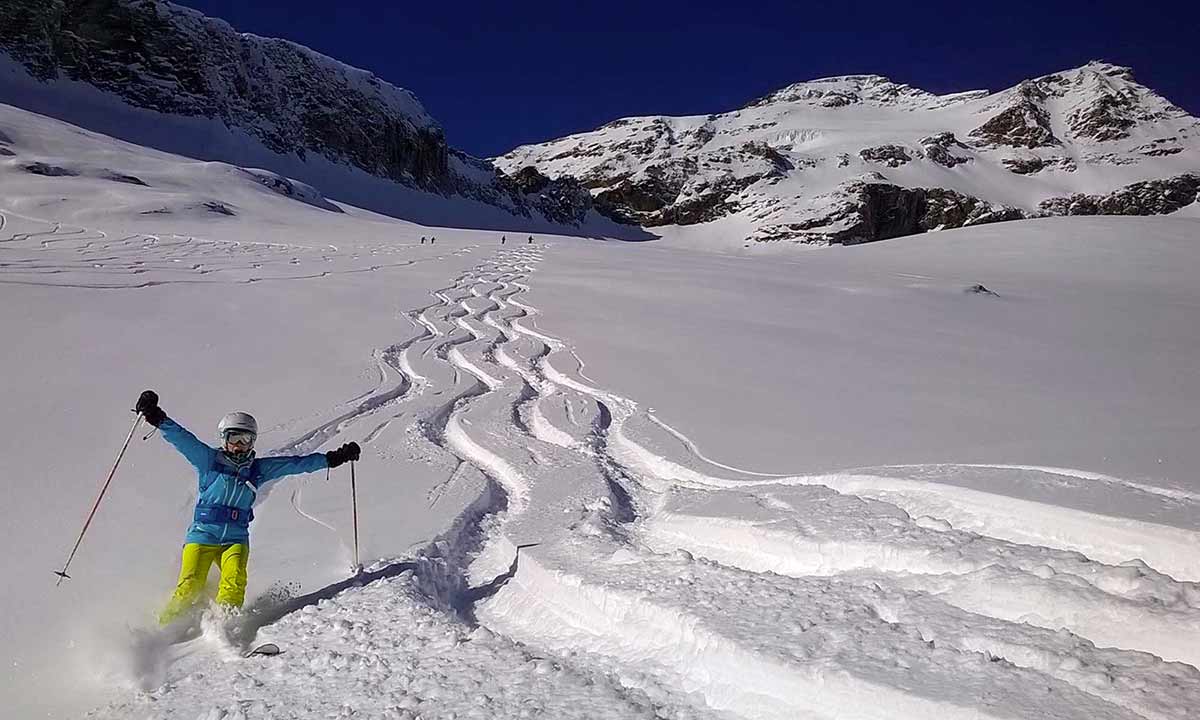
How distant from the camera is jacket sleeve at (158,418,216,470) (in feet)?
12.3

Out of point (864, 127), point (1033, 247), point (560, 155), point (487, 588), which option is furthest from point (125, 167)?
point (864, 127)

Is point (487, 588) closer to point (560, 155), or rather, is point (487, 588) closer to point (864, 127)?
point (560, 155)

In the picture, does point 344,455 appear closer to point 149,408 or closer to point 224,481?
point 224,481

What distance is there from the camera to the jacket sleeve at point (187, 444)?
12.3 ft

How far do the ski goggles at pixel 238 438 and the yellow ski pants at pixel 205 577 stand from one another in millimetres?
530

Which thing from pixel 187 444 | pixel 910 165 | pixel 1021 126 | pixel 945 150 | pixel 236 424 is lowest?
pixel 187 444

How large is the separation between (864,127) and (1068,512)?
201m

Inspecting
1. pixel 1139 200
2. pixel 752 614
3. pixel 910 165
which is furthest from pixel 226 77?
pixel 1139 200

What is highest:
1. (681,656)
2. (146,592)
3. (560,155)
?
(560,155)

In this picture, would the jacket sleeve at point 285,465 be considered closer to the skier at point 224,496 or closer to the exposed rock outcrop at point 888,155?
the skier at point 224,496

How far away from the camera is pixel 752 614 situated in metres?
2.87

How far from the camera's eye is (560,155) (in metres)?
176

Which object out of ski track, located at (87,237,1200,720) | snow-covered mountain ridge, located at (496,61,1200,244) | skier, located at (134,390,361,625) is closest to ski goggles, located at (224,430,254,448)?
skier, located at (134,390,361,625)

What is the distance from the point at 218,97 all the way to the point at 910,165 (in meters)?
116
